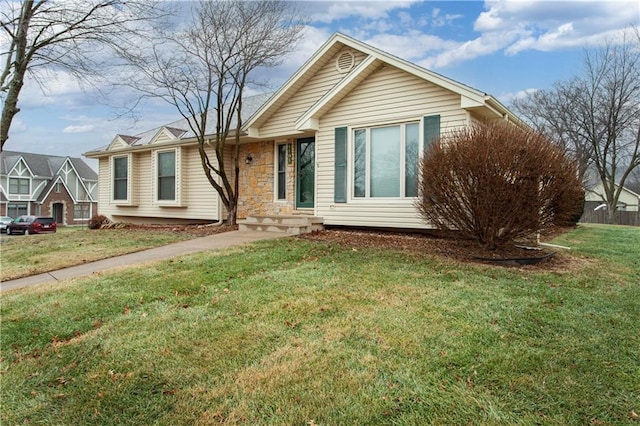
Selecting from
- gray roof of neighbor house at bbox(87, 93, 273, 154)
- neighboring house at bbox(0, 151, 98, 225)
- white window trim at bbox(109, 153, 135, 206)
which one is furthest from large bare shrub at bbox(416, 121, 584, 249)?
neighboring house at bbox(0, 151, 98, 225)

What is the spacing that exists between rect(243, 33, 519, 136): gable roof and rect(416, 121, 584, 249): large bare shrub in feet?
5.52

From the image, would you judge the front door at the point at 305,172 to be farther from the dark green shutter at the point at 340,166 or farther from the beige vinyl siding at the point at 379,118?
the dark green shutter at the point at 340,166

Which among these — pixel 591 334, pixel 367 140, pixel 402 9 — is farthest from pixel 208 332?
pixel 402 9

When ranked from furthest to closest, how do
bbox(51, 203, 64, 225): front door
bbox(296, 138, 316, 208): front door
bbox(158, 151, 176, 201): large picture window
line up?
bbox(51, 203, 64, 225): front door → bbox(158, 151, 176, 201): large picture window → bbox(296, 138, 316, 208): front door

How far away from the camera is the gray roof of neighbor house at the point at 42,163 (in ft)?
133

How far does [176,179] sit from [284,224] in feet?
18.9

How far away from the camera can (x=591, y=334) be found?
11.3ft

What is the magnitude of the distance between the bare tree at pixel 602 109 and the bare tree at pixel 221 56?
19.8 metres

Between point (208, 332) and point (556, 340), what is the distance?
3016mm

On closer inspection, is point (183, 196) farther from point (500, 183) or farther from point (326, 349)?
point (326, 349)

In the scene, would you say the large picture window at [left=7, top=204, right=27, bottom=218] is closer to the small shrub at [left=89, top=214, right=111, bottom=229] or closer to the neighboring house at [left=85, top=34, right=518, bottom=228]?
the small shrub at [left=89, top=214, right=111, bottom=229]

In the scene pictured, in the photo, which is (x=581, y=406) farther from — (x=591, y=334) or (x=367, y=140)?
(x=367, y=140)

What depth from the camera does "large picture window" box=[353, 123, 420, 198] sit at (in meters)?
8.90

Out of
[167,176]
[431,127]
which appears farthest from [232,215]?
[431,127]
